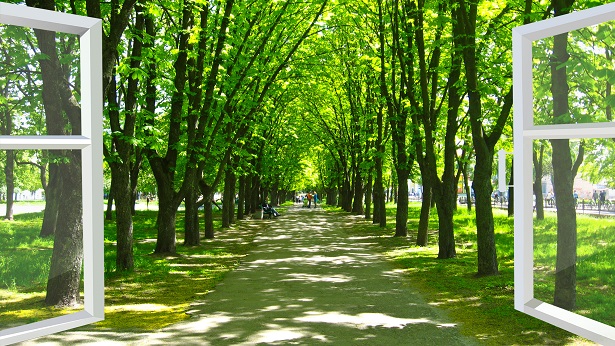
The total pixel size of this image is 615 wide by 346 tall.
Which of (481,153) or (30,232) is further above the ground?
(481,153)

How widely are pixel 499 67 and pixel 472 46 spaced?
109cm

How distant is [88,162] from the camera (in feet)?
16.2

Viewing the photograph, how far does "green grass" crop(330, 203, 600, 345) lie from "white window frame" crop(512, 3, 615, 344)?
69cm

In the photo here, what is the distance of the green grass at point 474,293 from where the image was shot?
293 inches

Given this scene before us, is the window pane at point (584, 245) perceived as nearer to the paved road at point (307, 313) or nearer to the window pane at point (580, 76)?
the window pane at point (580, 76)

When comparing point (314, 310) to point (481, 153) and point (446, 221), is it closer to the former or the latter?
point (481, 153)

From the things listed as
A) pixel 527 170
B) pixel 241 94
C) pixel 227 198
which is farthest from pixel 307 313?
pixel 227 198

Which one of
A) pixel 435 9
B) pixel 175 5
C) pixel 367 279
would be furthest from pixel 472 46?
pixel 175 5

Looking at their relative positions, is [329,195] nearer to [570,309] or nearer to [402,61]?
[402,61]

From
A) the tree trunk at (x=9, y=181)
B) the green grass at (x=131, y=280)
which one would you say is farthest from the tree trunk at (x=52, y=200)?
the tree trunk at (x=9, y=181)

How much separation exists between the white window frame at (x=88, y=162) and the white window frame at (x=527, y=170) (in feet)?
12.4

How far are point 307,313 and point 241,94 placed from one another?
13.7m

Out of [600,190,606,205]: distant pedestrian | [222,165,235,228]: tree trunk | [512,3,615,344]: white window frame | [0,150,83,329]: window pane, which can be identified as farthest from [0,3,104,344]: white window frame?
[222,165,235,228]: tree trunk

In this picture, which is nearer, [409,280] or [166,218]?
[409,280]
